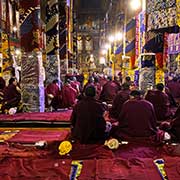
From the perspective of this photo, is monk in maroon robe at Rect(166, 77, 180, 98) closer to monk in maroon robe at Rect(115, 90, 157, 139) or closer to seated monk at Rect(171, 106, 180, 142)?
seated monk at Rect(171, 106, 180, 142)

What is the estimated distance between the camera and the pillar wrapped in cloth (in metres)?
8.76

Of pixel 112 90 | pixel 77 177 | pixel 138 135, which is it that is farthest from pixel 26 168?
pixel 112 90

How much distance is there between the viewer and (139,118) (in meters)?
5.36

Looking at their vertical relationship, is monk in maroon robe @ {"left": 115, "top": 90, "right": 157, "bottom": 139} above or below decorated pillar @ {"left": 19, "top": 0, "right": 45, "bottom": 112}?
below

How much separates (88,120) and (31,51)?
3.86 metres

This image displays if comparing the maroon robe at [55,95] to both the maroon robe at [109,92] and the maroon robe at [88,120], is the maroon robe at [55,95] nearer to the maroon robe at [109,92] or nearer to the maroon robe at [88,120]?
the maroon robe at [109,92]

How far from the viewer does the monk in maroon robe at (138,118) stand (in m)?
5.36

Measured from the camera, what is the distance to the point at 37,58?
8469 millimetres

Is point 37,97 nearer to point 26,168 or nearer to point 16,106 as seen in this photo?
point 16,106

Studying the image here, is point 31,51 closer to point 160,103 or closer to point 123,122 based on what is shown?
point 160,103

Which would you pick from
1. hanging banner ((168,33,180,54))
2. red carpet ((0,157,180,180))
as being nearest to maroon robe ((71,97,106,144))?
red carpet ((0,157,180,180))

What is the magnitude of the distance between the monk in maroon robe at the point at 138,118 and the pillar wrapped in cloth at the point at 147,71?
3.52m

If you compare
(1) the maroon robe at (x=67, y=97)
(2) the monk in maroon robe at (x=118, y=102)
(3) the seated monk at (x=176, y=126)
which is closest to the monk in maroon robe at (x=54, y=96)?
(1) the maroon robe at (x=67, y=97)

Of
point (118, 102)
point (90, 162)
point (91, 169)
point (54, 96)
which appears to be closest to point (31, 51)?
point (54, 96)
